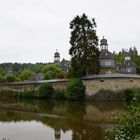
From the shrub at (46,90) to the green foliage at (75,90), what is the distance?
12.6ft

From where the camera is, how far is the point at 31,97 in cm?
4000

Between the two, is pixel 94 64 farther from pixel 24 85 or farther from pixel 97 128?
pixel 97 128

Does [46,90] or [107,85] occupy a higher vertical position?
[107,85]

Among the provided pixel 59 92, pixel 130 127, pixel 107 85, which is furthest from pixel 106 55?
pixel 130 127

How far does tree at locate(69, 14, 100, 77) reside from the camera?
33469mm

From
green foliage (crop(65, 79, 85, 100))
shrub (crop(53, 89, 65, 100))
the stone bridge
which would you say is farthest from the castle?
green foliage (crop(65, 79, 85, 100))

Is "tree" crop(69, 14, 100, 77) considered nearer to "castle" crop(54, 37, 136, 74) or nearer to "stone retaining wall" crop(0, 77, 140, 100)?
"stone retaining wall" crop(0, 77, 140, 100)

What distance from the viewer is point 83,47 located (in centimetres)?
3362

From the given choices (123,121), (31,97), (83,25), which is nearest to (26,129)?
(123,121)

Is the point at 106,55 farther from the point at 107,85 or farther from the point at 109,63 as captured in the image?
the point at 107,85

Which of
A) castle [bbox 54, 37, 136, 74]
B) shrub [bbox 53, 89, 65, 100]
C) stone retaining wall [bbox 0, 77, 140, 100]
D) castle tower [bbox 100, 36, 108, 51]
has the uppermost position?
castle tower [bbox 100, 36, 108, 51]

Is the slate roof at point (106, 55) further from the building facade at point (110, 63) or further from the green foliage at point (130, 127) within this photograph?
the green foliage at point (130, 127)

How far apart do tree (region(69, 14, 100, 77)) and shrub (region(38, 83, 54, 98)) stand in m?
3.52

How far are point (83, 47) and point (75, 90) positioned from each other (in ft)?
14.1
